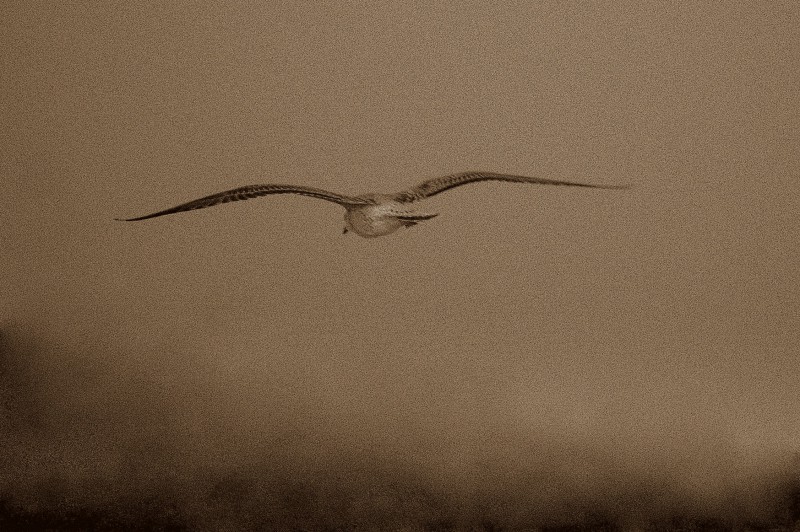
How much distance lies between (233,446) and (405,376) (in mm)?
953

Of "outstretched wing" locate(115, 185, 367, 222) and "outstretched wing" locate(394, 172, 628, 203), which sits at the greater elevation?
"outstretched wing" locate(394, 172, 628, 203)

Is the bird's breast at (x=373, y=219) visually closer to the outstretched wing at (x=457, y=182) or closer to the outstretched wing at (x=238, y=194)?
the outstretched wing at (x=457, y=182)

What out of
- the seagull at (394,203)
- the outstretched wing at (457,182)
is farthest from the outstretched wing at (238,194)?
the outstretched wing at (457,182)

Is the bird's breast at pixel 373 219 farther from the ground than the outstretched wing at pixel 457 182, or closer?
closer

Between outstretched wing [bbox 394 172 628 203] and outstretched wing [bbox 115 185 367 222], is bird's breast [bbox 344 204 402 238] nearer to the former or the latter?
outstretched wing [bbox 394 172 628 203]

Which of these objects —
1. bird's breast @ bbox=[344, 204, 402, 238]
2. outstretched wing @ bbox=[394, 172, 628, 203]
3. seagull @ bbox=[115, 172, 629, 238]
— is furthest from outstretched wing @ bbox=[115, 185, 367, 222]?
outstretched wing @ bbox=[394, 172, 628, 203]

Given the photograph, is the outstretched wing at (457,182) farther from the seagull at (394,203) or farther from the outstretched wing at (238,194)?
the outstretched wing at (238,194)

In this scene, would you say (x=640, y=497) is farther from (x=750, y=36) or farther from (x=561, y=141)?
(x=750, y=36)

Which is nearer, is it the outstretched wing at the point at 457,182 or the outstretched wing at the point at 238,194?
the outstretched wing at the point at 238,194

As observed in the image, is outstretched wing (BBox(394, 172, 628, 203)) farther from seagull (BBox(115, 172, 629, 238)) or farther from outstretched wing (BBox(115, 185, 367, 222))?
outstretched wing (BBox(115, 185, 367, 222))

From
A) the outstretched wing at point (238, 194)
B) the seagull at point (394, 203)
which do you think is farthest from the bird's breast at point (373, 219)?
the outstretched wing at point (238, 194)

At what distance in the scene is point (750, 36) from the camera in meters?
3.48

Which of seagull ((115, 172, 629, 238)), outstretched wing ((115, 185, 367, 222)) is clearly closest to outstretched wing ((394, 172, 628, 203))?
seagull ((115, 172, 629, 238))

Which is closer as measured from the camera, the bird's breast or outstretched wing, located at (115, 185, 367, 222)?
outstretched wing, located at (115, 185, 367, 222)
